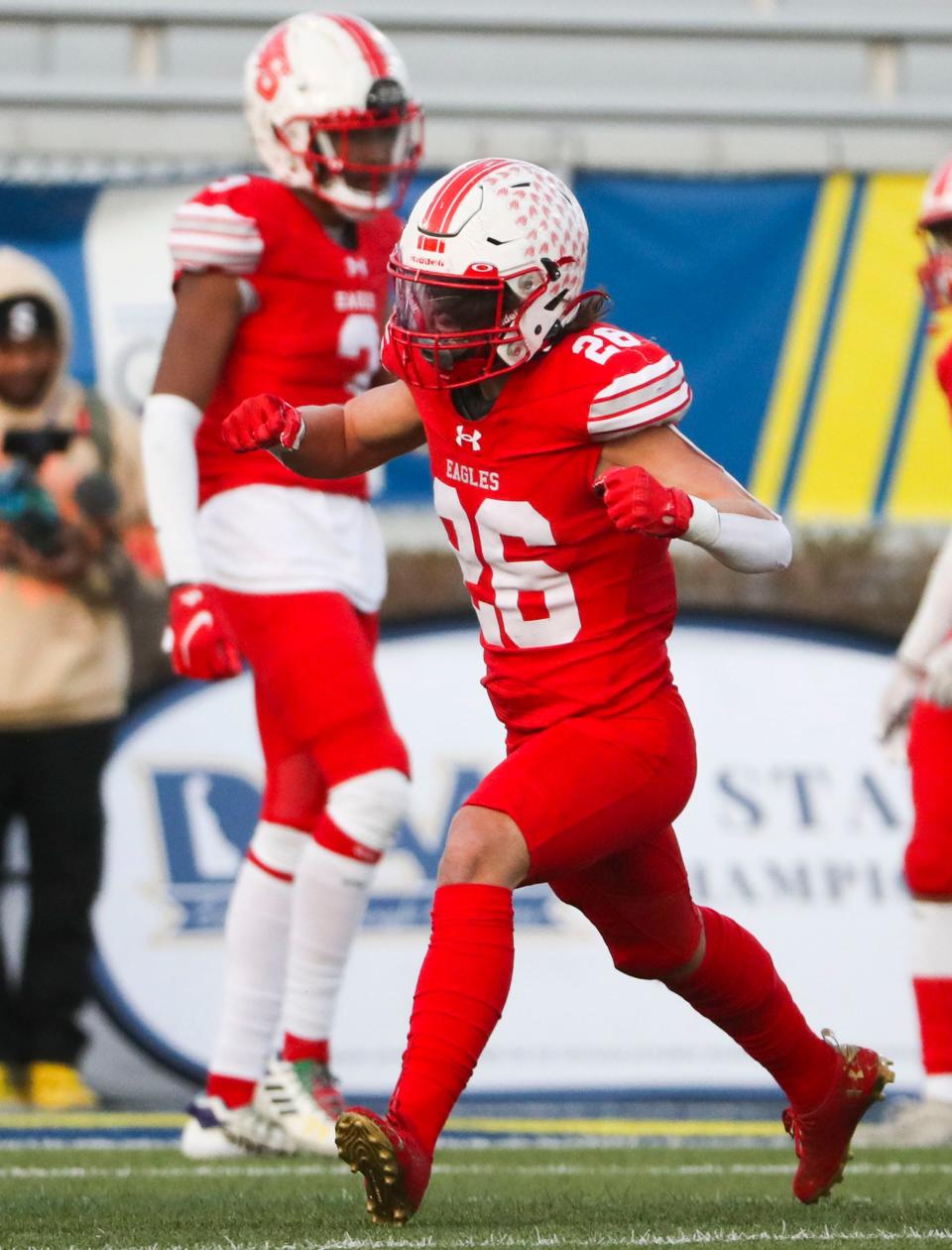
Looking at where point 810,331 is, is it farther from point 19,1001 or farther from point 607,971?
point 19,1001

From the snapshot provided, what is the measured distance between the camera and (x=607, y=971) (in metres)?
Answer: 5.87

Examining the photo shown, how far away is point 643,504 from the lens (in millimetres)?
2871

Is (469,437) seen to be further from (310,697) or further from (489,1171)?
(489,1171)

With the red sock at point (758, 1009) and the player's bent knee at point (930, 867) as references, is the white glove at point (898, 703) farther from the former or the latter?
the red sock at point (758, 1009)

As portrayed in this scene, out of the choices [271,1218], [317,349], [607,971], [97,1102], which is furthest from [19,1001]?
[271,1218]

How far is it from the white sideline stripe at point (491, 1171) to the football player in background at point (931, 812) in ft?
1.51

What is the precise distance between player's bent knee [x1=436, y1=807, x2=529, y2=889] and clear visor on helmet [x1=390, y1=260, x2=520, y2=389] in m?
0.63

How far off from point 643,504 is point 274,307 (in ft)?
5.41

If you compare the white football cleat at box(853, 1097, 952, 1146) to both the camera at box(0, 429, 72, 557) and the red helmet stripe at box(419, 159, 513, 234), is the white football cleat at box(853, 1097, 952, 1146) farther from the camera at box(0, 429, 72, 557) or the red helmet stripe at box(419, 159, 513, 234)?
the camera at box(0, 429, 72, 557)

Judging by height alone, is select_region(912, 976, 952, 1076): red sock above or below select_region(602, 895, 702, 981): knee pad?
below

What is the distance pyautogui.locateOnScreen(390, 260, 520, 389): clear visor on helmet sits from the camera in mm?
3150

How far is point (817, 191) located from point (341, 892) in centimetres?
277

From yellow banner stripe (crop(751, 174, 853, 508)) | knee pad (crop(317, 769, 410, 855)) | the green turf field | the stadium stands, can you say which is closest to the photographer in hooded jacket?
the stadium stands

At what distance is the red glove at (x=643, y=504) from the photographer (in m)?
2.87
